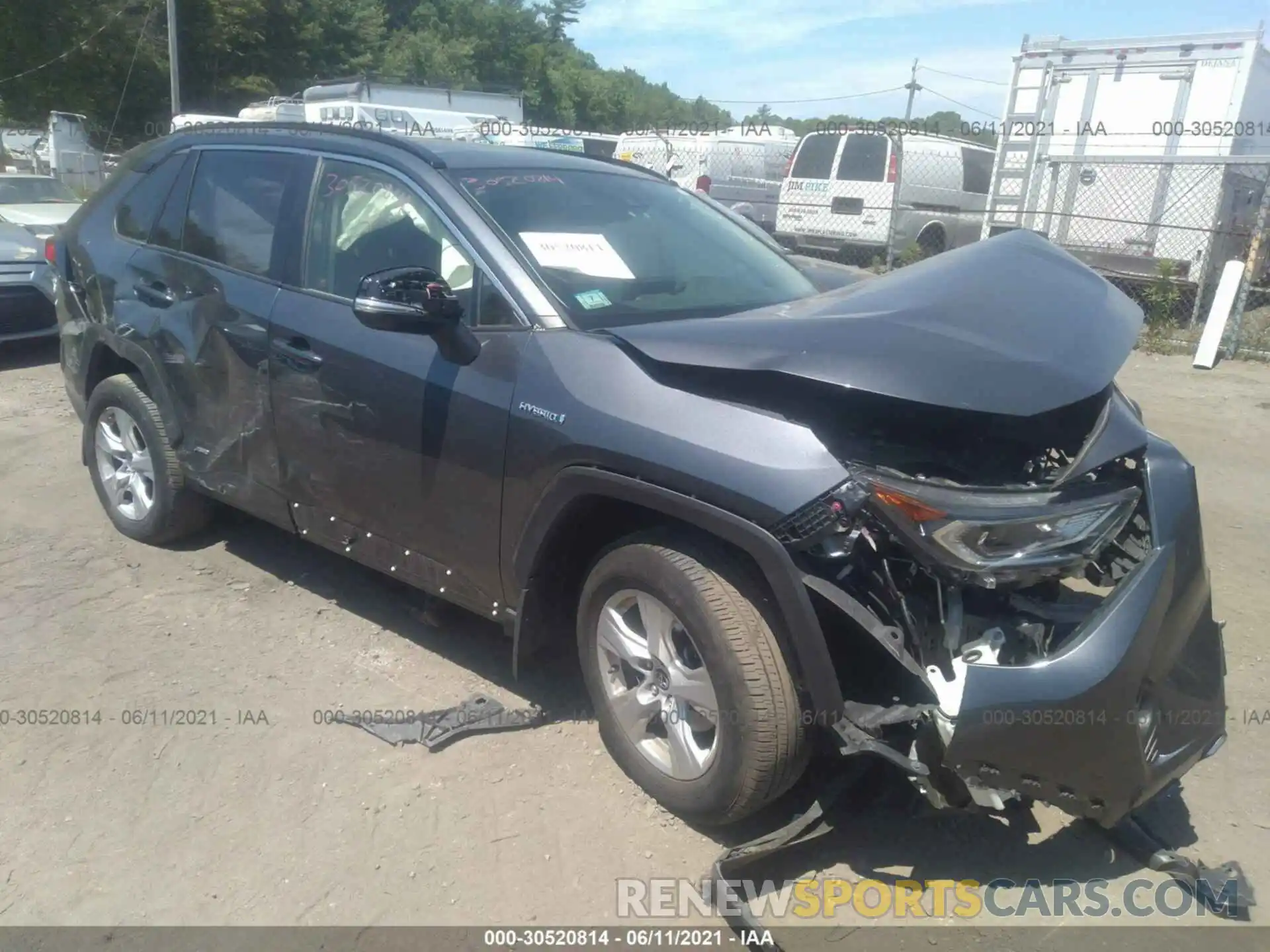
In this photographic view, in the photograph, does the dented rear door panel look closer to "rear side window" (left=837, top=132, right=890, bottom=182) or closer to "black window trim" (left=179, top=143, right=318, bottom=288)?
"black window trim" (left=179, top=143, right=318, bottom=288)

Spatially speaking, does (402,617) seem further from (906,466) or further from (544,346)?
(906,466)

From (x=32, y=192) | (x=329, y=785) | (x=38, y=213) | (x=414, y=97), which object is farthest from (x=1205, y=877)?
(x=414, y=97)

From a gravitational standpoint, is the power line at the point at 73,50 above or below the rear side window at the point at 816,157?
above

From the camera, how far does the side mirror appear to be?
10.2 feet

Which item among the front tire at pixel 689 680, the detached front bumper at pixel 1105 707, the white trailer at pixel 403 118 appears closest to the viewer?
the detached front bumper at pixel 1105 707

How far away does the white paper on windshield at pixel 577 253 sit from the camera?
132 inches

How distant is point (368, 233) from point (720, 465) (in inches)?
70.2

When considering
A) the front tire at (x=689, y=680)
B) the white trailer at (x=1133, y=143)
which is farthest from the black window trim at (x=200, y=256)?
the white trailer at (x=1133, y=143)

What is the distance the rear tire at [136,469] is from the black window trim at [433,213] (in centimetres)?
121

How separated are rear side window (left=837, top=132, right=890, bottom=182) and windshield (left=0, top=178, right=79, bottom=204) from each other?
992cm

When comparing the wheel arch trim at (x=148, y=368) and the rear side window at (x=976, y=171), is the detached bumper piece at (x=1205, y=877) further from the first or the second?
the rear side window at (x=976, y=171)

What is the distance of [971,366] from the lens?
263cm

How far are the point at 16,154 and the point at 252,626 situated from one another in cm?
3229

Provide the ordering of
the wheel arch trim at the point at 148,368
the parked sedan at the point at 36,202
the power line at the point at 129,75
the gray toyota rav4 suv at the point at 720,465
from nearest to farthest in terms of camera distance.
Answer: the gray toyota rav4 suv at the point at 720,465 → the wheel arch trim at the point at 148,368 → the parked sedan at the point at 36,202 → the power line at the point at 129,75
